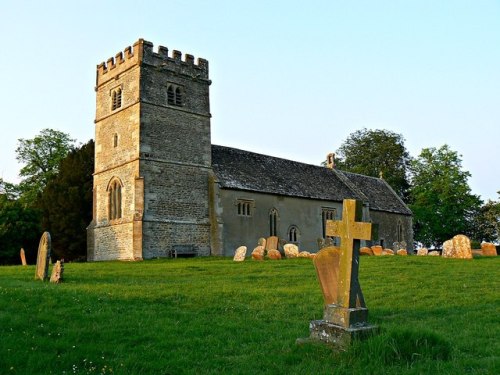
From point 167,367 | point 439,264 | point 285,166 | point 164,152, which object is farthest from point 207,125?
point 167,367

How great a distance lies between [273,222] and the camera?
3123 centimetres

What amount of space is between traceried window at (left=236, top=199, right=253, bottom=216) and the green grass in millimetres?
15974

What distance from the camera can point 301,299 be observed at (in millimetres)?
10680

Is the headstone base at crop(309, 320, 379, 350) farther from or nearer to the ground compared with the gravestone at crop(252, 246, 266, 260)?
nearer to the ground

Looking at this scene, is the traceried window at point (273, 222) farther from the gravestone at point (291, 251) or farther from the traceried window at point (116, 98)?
the traceried window at point (116, 98)

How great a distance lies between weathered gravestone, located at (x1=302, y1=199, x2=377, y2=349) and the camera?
6.55 meters

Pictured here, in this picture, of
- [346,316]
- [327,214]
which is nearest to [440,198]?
[327,214]

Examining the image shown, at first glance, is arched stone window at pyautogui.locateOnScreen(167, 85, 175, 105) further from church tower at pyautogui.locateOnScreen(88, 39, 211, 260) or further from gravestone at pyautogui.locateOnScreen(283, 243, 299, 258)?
gravestone at pyautogui.locateOnScreen(283, 243, 299, 258)

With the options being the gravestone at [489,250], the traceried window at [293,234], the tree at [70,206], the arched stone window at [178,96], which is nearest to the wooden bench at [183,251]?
the traceried window at [293,234]

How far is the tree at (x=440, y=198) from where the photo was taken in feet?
157

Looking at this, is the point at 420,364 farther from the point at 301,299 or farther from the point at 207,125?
the point at 207,125

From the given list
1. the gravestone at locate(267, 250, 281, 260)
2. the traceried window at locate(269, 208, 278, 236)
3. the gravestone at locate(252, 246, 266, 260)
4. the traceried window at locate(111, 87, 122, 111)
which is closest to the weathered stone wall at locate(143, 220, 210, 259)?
the traceried window at locate(269, 208, 278, 236)

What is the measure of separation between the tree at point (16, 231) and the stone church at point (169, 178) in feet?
17.9

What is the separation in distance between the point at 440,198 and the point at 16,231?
1468 inches
